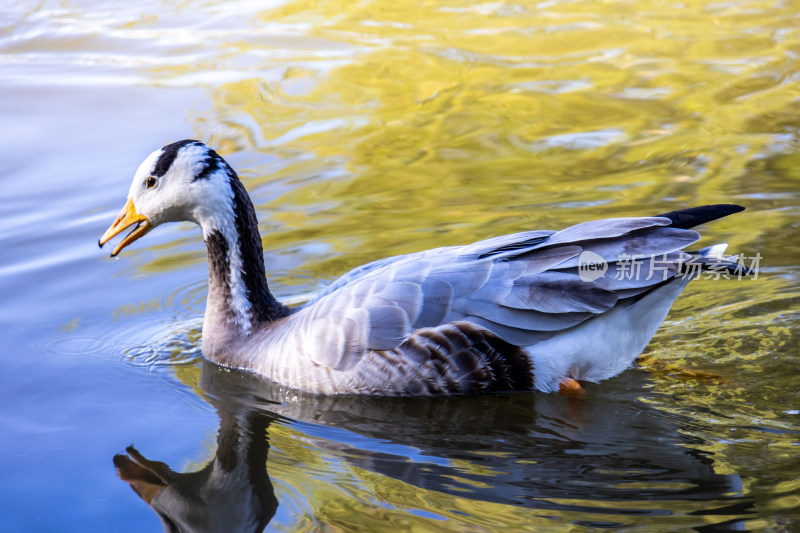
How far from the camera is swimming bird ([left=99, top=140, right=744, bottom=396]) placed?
5.51 metres

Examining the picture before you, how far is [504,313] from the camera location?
5.57 metres

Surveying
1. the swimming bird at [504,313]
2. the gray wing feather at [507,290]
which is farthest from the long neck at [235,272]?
the gray wing feather at [507,290]

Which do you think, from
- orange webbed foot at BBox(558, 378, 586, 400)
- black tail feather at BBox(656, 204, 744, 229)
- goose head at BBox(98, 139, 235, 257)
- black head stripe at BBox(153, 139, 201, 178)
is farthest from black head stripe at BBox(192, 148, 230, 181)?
black tail feather at BBox(656, 204, 744, 229)

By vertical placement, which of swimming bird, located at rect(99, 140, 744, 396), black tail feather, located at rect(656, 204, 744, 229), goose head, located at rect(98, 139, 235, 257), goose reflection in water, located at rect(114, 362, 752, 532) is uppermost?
goose head, located at rect(98, 139, 235, 257)

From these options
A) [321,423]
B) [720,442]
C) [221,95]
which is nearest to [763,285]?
[720,442]

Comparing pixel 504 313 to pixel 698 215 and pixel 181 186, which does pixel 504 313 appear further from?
pixel 181 186

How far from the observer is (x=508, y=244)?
5.77 meters

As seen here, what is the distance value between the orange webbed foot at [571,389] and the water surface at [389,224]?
0.11 m

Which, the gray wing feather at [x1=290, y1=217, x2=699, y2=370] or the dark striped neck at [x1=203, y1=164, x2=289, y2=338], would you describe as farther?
the dark striped neck at [x1=203, y1=164, x2=289, y2=338]

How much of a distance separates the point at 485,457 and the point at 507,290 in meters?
1.06

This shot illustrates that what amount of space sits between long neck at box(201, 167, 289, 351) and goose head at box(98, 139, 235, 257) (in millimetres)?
36

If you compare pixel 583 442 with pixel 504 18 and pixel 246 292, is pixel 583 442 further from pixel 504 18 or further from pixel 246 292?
pixel 504 18

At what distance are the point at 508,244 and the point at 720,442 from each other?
169 centimetres
